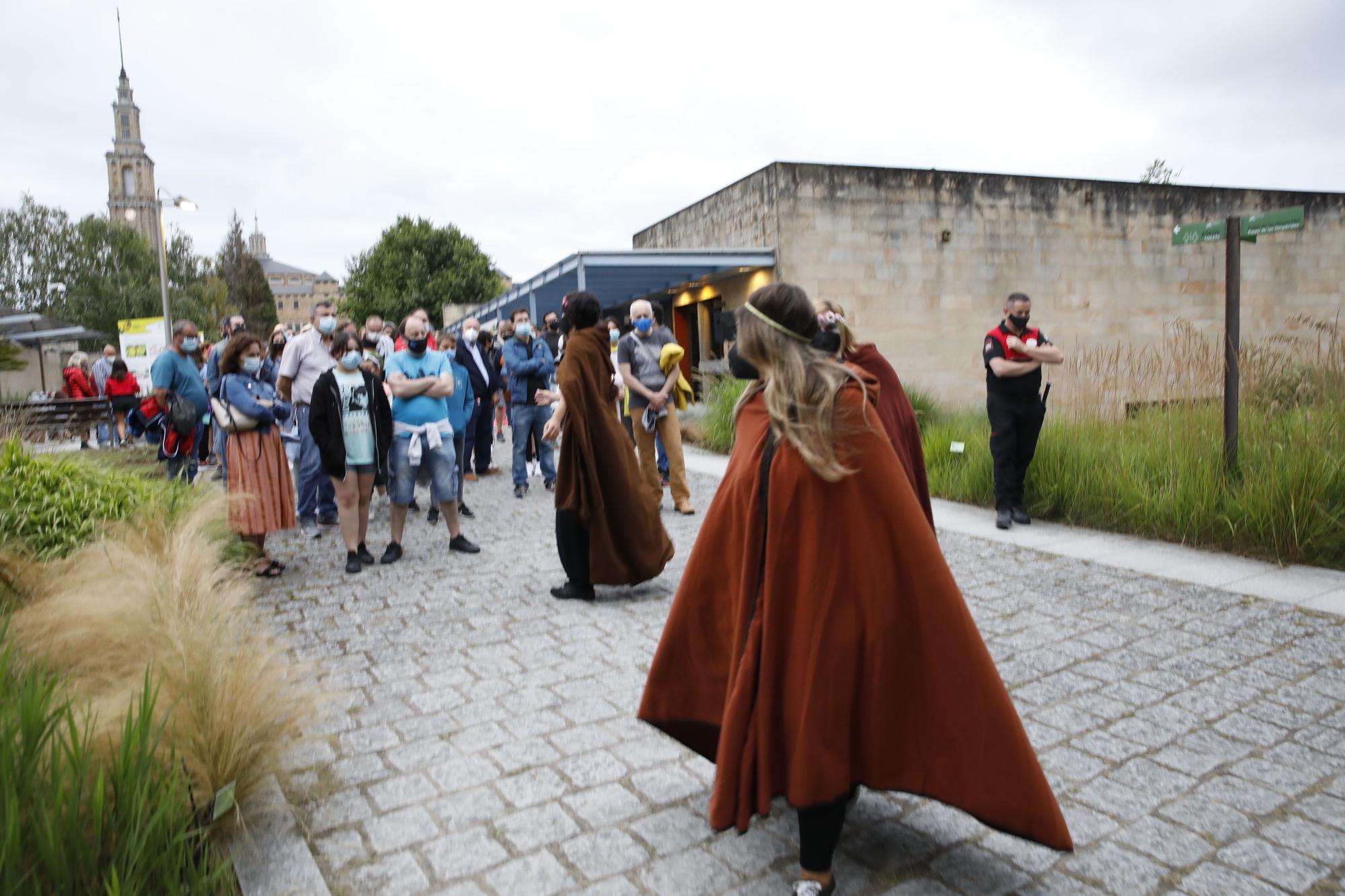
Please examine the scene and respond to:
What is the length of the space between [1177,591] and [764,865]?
13.4ft

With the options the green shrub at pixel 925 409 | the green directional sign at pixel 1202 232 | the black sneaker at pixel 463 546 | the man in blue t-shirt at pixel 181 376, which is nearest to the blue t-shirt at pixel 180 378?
the man in blue t-shirt at pixel 181 376

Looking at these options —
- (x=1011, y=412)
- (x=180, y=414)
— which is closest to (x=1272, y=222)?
(x=1011, y=412)

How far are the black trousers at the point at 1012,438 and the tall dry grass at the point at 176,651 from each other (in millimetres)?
5869

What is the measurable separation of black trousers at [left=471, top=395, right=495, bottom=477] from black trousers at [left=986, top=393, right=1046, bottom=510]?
624 cm

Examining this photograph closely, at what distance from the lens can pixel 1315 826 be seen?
2.96m

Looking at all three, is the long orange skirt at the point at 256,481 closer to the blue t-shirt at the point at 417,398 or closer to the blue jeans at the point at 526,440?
the blue t-shirt at the point at 417,398

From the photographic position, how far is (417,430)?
24.1 feet

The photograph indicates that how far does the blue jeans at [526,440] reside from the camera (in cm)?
1061

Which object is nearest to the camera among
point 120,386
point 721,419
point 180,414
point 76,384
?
point 180,414

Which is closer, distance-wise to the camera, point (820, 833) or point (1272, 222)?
point (820, 833)

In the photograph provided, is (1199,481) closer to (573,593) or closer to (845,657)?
(573,593)

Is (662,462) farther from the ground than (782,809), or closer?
farther from the ground

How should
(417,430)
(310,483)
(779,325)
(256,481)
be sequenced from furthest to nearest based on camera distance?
(310,483) → (417,430) → (256,481) → (779,325)

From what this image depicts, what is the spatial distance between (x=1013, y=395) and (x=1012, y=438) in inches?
14.6
